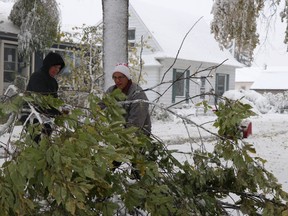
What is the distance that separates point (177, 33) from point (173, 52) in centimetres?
318

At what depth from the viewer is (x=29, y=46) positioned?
15031mm

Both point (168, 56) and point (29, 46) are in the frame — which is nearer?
point (29, 46)

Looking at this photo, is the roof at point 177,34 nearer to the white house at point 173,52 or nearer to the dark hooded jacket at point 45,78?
the white house at point 173,52

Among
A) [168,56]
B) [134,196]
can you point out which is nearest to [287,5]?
[134,196]

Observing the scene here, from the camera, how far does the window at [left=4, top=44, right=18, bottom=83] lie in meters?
17.9

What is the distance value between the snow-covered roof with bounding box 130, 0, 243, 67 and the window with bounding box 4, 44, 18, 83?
24.4ft

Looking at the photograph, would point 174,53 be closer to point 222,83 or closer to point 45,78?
point 222,83

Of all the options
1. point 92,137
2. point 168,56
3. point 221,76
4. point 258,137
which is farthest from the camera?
point 221,76

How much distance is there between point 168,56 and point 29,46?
8.64m

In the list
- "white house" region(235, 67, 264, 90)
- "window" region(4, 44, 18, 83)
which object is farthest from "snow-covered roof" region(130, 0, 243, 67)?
"white house" region(235, 67, 264, 90)

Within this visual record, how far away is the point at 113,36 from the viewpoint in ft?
19.1

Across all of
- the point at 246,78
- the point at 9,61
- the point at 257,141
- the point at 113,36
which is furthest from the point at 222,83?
the point at 246,78

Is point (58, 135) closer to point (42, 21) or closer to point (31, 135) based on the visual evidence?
point (31, 135)

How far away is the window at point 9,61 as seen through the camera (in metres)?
17.9
